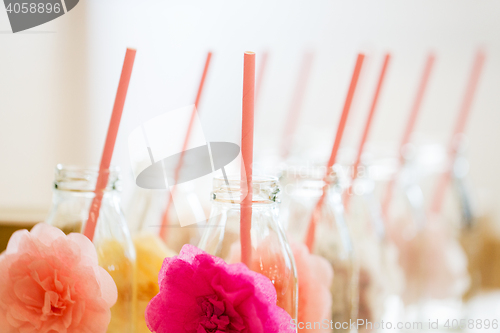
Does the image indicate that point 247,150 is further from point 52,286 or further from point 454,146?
point 454,146

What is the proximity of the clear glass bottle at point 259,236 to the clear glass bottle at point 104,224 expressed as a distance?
6cm

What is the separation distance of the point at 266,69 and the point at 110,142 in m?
0.88

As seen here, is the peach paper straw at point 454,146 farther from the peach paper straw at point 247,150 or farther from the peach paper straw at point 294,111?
the peach paper straw at point 247,150

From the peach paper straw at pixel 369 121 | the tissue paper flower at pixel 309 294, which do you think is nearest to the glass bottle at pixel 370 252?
the peach paper straw at pixel 369 121

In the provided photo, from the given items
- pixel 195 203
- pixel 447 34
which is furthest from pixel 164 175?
pixel 447 34

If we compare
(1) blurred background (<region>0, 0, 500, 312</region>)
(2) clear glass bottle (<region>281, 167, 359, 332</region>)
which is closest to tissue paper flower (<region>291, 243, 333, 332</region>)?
(2) clear glass bottle (<region>281, 167, 359, 332</region>)

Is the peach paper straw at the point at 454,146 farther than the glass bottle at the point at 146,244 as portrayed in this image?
Yes

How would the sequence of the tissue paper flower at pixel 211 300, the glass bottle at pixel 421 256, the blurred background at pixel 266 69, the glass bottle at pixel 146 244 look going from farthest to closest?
1. the blurred background at pixel 266 69
2. the glass bottle at pixel 421 256
3. the glass bottle at pixel 146 244
4. the tissue paper flower at pixel 211 300

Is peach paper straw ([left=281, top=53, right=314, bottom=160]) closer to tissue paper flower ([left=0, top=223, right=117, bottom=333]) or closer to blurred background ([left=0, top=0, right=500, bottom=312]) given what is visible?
tissue paper flower ([left=0, top=223, right=117, bottom=333])

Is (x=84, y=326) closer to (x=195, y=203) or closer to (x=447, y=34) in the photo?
(x=195, y=203)

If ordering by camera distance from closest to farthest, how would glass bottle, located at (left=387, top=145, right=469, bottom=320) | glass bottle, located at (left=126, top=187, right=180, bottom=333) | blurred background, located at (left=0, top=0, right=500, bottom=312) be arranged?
glass bottle, located at (left=126, top=187, right=180, bottom=333) → glass bottle, located at (left=387, top=145, right=469, bottom=320) → blurred background, located at (left=0, top=0, right=500, bottom=312)

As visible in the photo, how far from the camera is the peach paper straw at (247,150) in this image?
282 millimetres

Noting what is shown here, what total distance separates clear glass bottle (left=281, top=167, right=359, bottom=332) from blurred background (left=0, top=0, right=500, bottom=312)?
69 centimetres

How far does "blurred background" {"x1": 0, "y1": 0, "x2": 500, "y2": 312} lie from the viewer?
1164 mm
